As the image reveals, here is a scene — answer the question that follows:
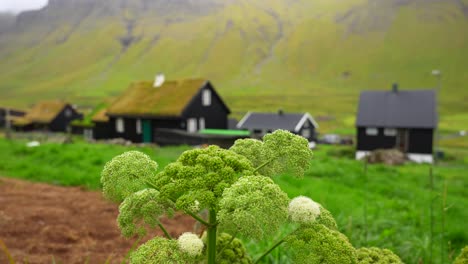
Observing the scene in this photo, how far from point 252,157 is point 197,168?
0.59 m

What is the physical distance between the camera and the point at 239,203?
76.6 inches

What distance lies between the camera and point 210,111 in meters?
36.8

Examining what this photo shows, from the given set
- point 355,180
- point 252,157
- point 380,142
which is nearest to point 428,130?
point 380,142

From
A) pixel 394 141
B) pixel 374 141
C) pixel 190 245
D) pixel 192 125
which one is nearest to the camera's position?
pixel 190 245

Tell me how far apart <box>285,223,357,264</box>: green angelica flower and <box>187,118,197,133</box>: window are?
106 feet

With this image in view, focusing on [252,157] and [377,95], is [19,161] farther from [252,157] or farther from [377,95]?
[377,95]

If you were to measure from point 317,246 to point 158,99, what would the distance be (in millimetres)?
34544

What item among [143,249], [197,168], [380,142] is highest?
[197,168]

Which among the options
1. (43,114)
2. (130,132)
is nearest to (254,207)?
(130,132)

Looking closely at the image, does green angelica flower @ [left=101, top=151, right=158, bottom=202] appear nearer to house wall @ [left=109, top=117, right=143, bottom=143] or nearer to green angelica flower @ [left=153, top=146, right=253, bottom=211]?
green angelica flower @ [left=153, top=146, right=253, bottom=211]

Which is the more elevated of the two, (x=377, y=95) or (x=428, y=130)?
(x=377, y=95)

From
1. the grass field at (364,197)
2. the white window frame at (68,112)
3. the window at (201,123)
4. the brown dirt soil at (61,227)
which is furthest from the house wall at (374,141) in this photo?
the white window frame at (68,112)

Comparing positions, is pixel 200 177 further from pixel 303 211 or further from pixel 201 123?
pixel 201 123

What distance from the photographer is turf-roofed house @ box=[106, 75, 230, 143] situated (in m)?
34.0
